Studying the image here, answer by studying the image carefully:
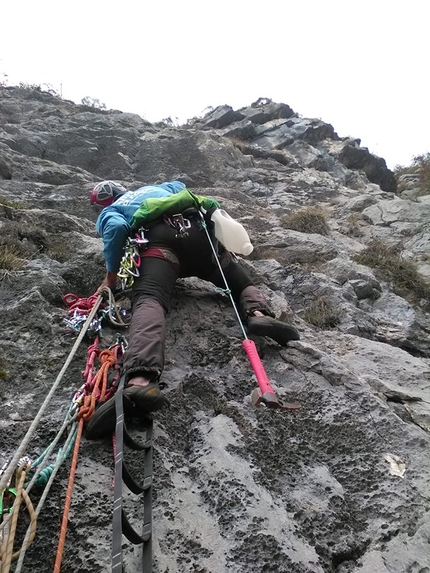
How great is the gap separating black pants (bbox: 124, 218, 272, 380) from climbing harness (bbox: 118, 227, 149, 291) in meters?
0.05

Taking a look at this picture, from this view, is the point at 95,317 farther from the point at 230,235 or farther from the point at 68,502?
the point at 68,502

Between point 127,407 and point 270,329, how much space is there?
1405mm

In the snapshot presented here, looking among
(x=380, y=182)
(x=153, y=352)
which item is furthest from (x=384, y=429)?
(x=380, y=182)

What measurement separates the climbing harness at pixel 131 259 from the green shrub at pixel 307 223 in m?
4.92

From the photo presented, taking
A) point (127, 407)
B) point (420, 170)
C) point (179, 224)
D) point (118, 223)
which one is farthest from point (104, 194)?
point (420, 170)

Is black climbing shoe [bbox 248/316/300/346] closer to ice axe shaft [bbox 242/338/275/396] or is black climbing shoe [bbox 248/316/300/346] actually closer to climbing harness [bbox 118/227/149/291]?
ice axe shaft [bbox 242/338/275/396]

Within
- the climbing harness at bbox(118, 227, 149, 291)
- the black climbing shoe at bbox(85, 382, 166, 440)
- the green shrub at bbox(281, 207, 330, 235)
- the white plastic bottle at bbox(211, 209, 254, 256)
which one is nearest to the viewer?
the black climbing shoe at bbox(85, 382, 166, 440)

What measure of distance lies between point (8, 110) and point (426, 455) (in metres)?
13.2

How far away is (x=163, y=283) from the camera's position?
350 centimetres

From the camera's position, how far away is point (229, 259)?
418 cm

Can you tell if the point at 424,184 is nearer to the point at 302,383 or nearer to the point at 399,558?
the point at 302,383

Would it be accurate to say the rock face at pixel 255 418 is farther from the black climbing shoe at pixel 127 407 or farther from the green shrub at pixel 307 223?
the green shrub at pixel 307 223

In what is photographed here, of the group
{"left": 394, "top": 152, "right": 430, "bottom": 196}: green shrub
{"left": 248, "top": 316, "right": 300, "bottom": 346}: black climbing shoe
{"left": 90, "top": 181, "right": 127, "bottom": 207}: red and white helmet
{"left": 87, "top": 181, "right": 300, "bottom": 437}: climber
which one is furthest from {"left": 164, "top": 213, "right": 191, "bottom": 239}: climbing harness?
{"left": 394, "top": 152, "right": 430, "bottom": 196}: green shrub

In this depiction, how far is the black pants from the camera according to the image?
275 centimetres
